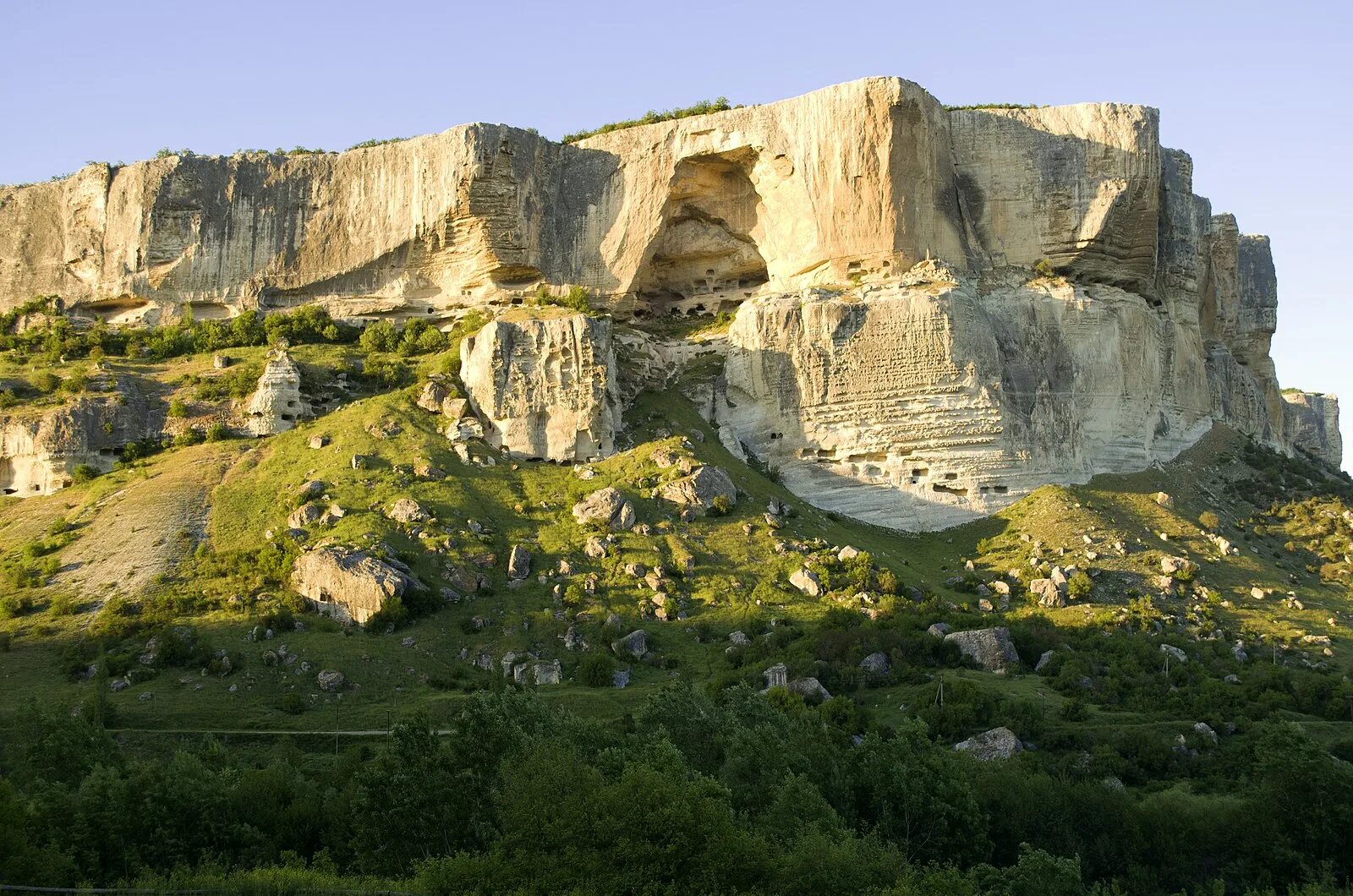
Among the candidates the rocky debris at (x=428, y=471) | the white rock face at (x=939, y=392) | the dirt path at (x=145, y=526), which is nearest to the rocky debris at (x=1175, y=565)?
the white rock face at (x=939, y=392)

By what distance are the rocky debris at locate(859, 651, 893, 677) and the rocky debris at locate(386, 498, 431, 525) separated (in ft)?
46.3

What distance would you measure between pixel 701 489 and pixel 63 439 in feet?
70.7

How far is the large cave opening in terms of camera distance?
5794 centimetres

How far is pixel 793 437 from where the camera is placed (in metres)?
52.5

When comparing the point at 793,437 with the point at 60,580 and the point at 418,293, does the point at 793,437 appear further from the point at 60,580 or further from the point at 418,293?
the point at 60,580

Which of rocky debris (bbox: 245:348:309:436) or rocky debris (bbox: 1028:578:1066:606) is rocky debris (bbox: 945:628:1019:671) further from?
rocky debris (bbox: 245:348:309:436)

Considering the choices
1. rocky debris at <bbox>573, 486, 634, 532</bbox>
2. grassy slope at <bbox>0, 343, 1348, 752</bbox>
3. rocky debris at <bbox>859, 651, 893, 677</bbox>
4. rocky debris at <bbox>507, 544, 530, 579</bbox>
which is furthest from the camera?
rocky debris at <bbox>573, 486, 634, 532</bbox>

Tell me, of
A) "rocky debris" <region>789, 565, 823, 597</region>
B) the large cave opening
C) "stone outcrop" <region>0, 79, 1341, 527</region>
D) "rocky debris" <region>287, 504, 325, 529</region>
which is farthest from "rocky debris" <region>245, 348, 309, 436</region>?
"rocky debris" <region>789, 565, 823, 597</region>

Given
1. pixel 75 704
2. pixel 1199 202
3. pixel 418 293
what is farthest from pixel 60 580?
pixel 1199 202

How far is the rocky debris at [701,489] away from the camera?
46.6 metres

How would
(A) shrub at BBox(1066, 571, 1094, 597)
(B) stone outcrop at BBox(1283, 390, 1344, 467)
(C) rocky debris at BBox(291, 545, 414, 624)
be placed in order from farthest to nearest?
(B) stone outcrop at BBox(1283, 390, 1344, 467) < (A) shrub at BBox(1066, 571, 1094, 597) < (C) rocky debris at BBox(291, 545, 414, 624)

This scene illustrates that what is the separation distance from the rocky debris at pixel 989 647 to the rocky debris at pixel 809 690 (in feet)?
16.1

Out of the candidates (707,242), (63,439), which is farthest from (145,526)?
(707,242)

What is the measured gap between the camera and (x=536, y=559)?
144 feet
